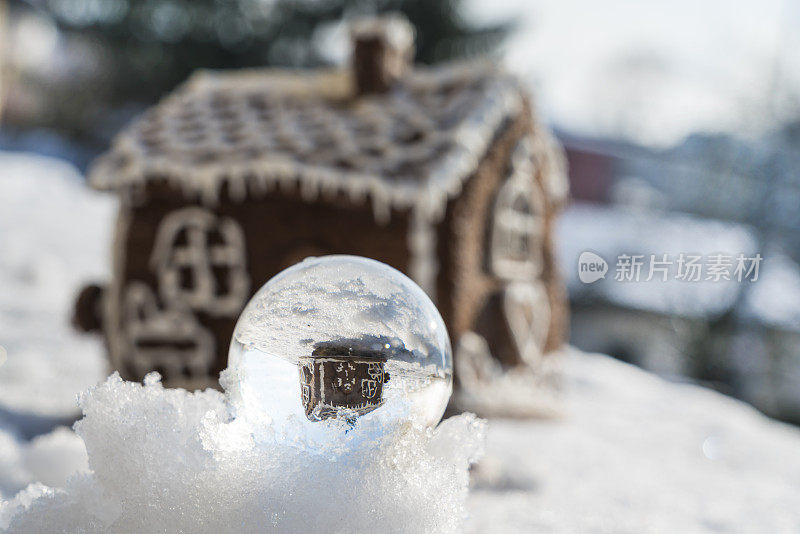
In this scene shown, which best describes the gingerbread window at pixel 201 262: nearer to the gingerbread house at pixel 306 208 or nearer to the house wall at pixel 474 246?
the gingerbread house at pixel 306 208

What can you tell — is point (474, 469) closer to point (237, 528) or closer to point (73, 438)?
point (73, 438)

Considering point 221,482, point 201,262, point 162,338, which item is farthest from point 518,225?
point 221,482

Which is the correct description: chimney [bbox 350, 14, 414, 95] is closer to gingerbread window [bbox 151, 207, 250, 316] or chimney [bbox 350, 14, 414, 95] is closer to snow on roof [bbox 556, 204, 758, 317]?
gingerbread window [bbox 151, 207, 250, 316]

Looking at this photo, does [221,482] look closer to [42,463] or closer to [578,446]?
[42,463]

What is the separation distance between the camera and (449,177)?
2.88 metres

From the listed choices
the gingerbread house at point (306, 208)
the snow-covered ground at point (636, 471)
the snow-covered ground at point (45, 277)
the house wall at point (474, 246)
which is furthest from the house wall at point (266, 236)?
the snow-covered ground at point (636, 471)

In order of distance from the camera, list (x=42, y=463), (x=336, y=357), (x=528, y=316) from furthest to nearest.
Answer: (x=528, y=316)
(x=42, y=463)
(x=336, y=357)

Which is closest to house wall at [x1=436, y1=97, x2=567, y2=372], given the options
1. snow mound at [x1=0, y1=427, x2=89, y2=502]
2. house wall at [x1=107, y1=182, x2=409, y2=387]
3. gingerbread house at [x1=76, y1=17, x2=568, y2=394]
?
gingerbread house at [x1=76, y1=17, x2=568, y2=394]

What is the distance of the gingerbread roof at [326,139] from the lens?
2.94 metres

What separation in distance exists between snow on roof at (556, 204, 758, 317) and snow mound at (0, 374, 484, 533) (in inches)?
276

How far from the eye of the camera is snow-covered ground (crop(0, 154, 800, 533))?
2.41m

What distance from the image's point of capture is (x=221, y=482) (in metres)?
1.13

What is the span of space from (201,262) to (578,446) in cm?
223

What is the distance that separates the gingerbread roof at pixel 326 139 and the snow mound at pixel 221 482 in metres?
1.79
